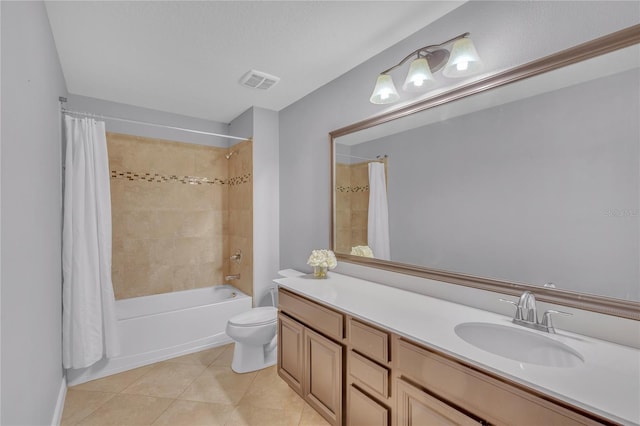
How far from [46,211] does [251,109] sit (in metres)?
2.06

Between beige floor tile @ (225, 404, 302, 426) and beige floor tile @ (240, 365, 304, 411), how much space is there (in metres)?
0.04

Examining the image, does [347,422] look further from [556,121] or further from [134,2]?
[134,2]

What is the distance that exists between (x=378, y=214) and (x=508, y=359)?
123 centimetres

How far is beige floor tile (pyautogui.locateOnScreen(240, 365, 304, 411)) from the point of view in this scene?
204cm

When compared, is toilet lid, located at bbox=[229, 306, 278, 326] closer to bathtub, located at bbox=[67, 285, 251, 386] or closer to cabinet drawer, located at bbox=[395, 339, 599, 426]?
bathtub, located at bbox=[67, 285, 251, 386]

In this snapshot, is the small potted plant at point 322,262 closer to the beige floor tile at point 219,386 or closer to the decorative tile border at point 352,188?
the decorative tile border at point 352,188

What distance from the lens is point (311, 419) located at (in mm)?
1880

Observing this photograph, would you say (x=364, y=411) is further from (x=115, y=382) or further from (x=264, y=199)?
(x=264, y=199)

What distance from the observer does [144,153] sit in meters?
3.22

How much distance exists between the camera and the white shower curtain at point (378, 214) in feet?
6.70

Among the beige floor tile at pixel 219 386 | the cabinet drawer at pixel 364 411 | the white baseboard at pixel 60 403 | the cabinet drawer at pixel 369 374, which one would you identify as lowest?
the beige floor tile at pixel 219 386

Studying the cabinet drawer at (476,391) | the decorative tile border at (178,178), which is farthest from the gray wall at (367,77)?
the cabinet drawer at (476,391)

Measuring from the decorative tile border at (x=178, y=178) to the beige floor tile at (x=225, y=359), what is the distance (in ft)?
5.86

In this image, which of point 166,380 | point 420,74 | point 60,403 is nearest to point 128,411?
point 166,380
